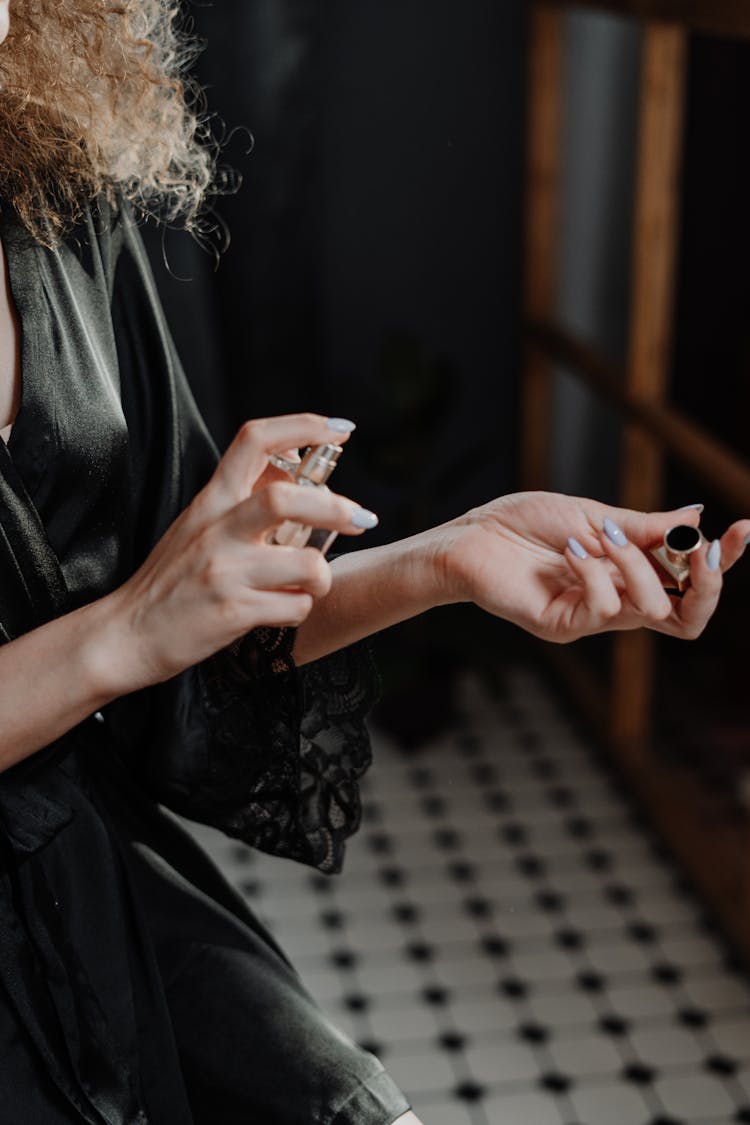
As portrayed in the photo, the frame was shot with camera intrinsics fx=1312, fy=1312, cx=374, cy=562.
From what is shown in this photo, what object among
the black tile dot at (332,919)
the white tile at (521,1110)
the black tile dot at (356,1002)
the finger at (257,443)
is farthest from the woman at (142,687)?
the black tile dot at (332,919)

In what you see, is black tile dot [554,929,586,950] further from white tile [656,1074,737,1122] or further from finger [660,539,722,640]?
finger [660,539,722,640]

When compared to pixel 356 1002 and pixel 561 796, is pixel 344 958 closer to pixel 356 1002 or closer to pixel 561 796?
pixel 356 1002

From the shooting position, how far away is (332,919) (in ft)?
10.2

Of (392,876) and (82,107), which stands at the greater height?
(82,107)

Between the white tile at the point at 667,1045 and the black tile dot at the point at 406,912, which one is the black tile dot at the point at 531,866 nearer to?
the black tile dot at the point at 406,912

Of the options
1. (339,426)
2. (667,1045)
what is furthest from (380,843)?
(339,426)

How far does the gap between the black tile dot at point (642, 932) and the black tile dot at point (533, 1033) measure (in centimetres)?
38

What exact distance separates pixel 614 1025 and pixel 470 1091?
359 millimetres

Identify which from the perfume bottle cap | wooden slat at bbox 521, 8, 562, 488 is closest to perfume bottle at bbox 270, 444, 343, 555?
the perfume bottle cap

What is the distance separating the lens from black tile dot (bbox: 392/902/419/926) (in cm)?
310

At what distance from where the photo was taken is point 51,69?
127cm

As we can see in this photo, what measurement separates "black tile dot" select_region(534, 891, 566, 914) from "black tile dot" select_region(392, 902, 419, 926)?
0.30 metres

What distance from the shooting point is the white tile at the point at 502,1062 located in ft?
8.52

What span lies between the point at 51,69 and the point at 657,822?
2562 millimetres
